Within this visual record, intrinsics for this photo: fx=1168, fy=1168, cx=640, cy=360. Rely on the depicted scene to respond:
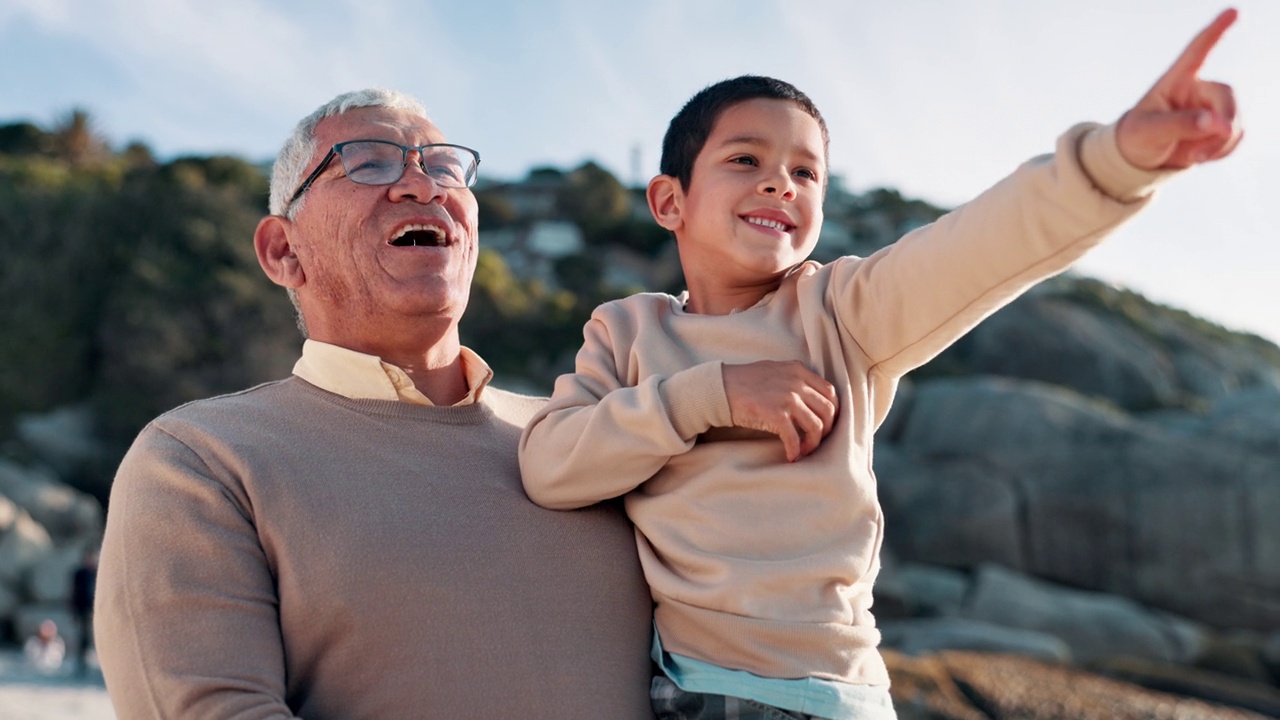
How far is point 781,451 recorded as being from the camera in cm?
247

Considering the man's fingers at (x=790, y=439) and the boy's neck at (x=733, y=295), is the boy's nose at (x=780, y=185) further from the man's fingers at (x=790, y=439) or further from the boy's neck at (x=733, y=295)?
the man's fingers at (x=790, y=439)

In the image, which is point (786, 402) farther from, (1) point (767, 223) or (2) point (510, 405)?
(2) point (510, 405)

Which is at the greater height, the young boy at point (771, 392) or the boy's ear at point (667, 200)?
the boy's ear at point (667, 200)

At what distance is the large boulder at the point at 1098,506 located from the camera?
2041cm

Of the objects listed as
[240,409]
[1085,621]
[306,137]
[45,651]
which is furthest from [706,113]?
[1085,621]

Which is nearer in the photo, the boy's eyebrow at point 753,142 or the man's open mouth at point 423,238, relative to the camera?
the boy's eyebrow at point 753,142

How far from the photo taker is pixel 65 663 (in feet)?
51.5

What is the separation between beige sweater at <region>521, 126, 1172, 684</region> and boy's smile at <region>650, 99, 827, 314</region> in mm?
81

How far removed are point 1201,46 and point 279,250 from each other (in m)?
2.38

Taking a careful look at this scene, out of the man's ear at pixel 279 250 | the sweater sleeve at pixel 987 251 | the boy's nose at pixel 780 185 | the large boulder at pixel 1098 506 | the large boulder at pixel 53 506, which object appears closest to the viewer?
the sweater sleeve at pixel 987 251

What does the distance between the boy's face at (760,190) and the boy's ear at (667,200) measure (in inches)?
4.8

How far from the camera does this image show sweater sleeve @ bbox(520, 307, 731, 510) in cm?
242

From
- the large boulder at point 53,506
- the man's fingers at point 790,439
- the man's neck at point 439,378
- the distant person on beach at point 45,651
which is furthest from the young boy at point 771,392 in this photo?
the large boulder at point 53,506

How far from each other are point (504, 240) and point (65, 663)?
91.6ft
